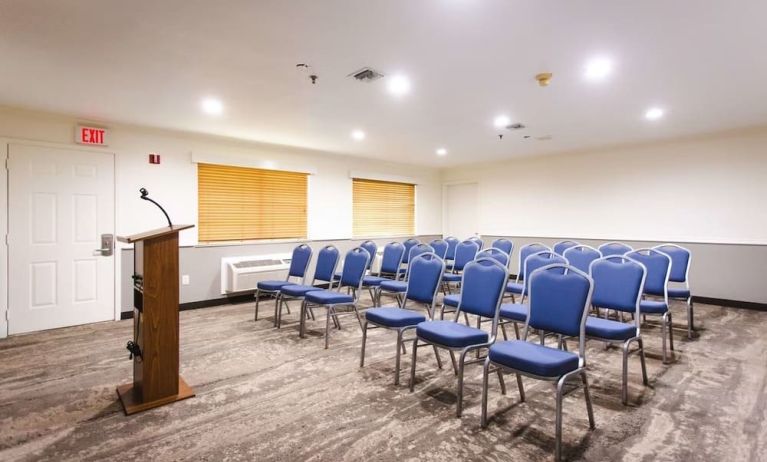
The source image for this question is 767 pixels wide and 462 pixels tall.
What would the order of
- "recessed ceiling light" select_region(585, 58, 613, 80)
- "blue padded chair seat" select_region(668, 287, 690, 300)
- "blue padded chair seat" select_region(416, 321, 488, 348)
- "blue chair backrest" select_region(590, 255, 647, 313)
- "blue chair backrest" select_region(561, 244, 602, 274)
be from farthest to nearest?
"blue chair backrest" select_region(561, 244, 602, 274) < "blue padded chair seat" select_region(668, 287, 690, 300) < "recessed ceiling light" select_region(585, 58, 613, 80) < "blue chair backrest" select_region(590, 255, 647, 313) < "blue padded chair seat" select_region(416, 321, 488, 348)

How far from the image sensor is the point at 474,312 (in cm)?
271

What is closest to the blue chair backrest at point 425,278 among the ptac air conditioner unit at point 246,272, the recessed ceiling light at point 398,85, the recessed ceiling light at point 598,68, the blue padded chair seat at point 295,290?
the blue padded chair seat at point 295,290

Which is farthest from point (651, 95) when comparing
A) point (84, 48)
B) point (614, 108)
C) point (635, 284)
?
point (84, 48)

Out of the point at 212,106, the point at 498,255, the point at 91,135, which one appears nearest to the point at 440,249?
the point at 498,255

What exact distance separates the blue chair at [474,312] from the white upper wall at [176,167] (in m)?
3.97

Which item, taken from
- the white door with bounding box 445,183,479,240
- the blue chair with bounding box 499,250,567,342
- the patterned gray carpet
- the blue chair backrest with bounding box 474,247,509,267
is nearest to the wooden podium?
the patterned gray carpet

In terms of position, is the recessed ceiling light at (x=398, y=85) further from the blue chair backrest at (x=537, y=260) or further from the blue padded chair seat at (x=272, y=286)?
the blue padded chair seat at (x=272, y=286)

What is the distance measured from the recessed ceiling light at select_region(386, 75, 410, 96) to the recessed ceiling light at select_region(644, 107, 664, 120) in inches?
108

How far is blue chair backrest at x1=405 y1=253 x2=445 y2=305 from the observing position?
3.01m

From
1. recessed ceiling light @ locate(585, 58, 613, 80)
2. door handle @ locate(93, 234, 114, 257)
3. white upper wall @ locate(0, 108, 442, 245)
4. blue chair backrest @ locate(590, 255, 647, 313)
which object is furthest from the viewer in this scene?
door handle @ locate(93, 234, 114, 257)

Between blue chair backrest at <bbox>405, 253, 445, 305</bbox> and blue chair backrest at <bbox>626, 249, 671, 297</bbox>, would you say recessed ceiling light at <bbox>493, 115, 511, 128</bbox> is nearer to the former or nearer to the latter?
blue chair backrest at <bbox>626, 249, 671, 297</bbox>

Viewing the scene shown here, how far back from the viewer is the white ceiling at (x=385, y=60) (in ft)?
7.38

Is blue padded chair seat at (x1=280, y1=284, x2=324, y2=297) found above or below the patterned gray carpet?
above

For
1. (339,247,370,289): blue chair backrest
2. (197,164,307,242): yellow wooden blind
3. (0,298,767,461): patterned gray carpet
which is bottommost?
(0,298,767,461): patterned gray carpet
